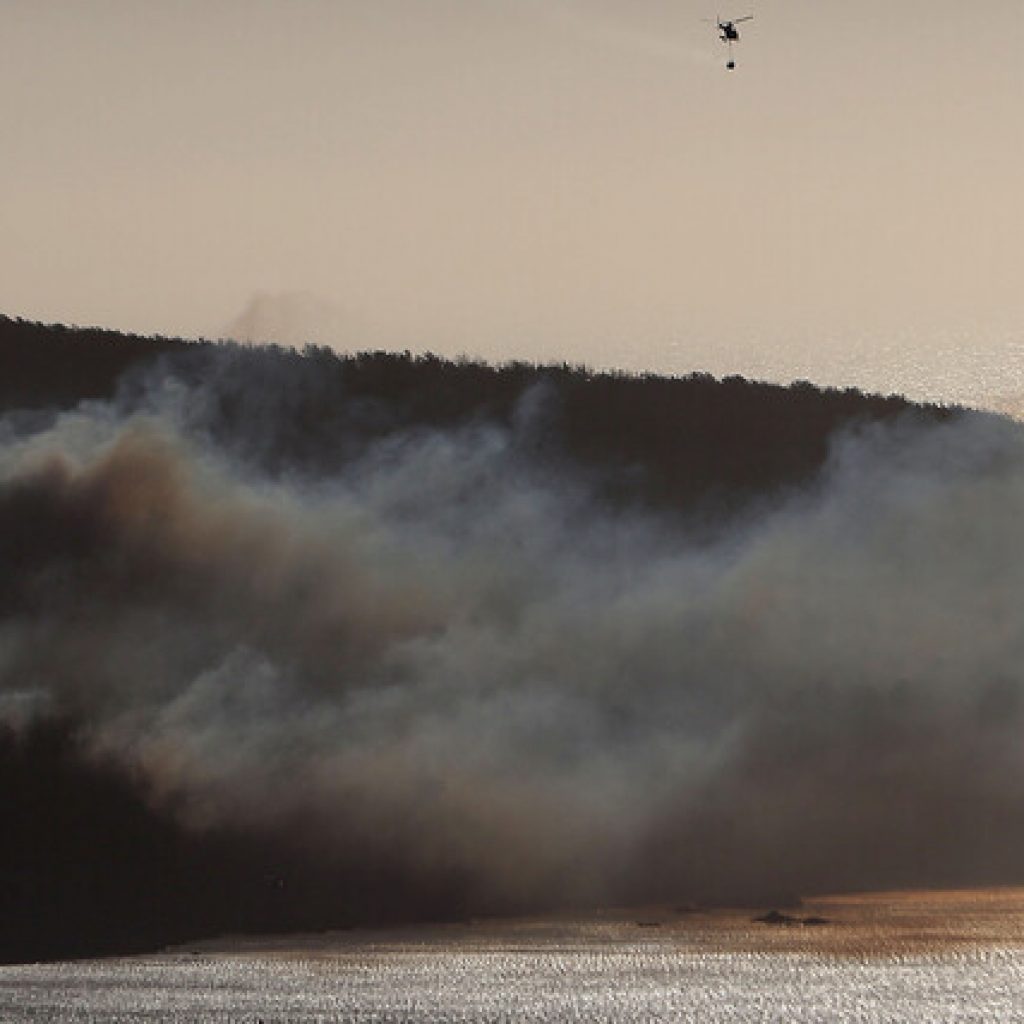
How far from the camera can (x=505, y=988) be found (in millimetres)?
83375

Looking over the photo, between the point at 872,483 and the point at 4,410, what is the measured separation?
28.4 m

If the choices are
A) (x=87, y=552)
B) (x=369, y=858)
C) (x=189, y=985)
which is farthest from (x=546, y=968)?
(x=87, y=552)

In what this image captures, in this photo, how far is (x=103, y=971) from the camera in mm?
83000

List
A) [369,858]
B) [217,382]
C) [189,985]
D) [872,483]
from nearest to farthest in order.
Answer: [189,985] < [369,858] < [217,382] < [872,483]

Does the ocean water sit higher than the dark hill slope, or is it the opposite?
the dark hill slope

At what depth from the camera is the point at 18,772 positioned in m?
84.4

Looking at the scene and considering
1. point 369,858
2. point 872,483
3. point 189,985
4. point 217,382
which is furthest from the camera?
point 872,483

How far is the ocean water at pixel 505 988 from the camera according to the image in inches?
2995

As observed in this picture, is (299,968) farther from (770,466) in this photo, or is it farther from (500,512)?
(770,466)

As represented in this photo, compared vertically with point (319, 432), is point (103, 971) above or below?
below

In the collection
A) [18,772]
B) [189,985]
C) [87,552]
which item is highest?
[87,552]

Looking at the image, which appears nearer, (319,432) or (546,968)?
(546,968)

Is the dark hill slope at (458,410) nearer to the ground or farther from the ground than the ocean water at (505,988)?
farther from the ground

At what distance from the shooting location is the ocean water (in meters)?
76.1
